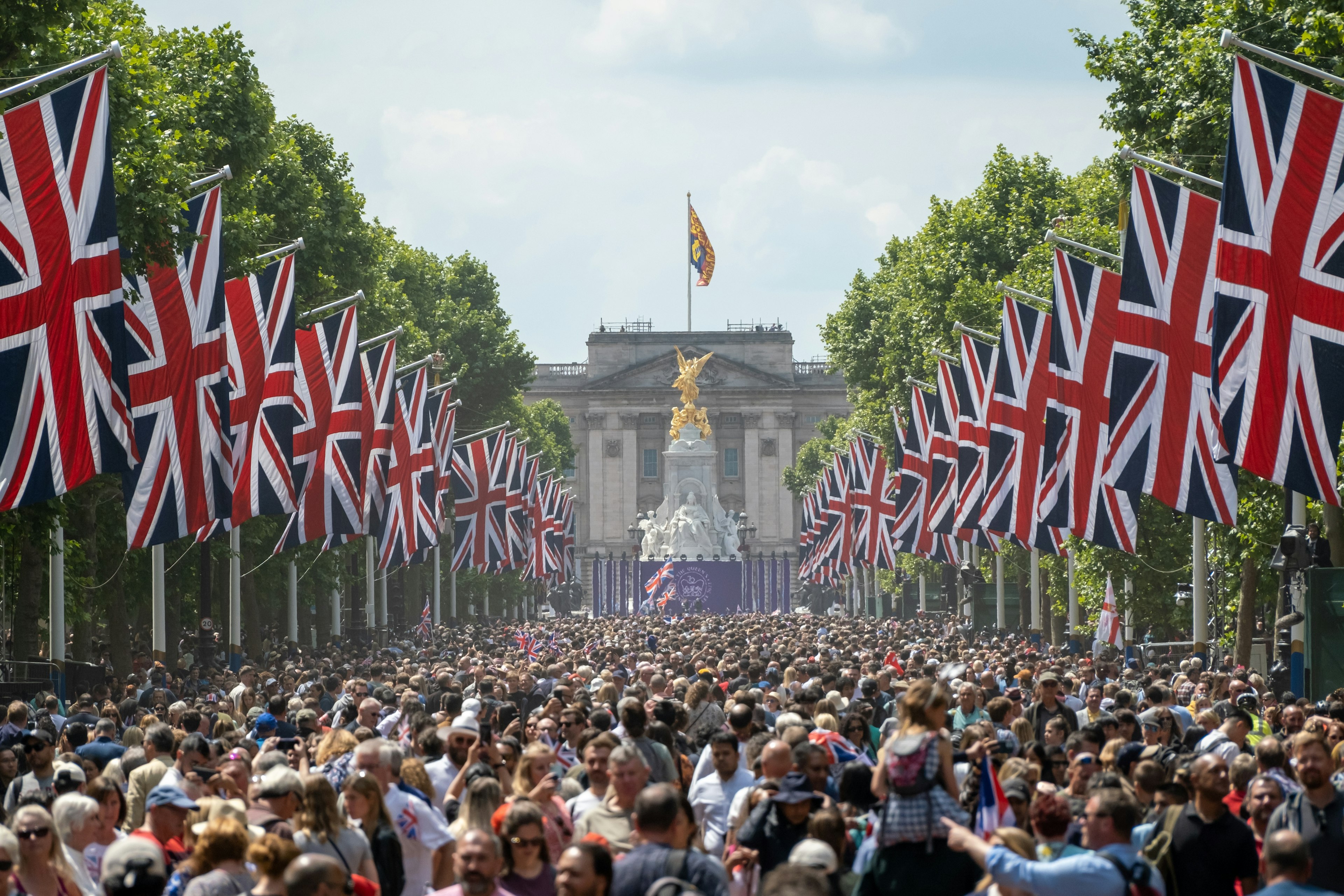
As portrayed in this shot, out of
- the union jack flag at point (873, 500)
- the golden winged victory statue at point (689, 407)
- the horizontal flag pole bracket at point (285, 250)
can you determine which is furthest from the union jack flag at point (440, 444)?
the golden winged victory statue at point (689, 407)

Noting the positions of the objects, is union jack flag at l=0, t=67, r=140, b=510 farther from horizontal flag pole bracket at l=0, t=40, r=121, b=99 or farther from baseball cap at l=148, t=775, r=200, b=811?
baseball cap at l=148, t=775, r=200, b=811

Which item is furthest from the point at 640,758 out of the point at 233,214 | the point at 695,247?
the point at 695,247

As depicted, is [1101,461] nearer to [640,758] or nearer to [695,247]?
[640,758]

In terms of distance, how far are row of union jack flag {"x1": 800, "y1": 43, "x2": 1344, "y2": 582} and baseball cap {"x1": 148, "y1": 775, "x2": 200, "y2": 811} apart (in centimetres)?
1001

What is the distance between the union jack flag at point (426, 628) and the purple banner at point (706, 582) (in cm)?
4642

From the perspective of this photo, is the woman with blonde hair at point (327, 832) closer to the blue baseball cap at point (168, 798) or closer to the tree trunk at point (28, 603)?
the blue baseball cap at point (168, 798)

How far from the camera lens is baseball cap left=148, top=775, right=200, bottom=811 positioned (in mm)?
9219

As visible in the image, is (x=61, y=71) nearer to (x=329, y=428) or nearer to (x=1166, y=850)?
(x=329, y=428)

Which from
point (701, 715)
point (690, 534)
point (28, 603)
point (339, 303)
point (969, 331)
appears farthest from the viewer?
point (690, 534)

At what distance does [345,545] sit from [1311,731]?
125 feet

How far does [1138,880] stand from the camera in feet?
25.2

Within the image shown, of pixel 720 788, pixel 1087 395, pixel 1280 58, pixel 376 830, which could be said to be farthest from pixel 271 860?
pixel 1087 395

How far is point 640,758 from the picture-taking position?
368 inches

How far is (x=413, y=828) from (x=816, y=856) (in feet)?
8.85
